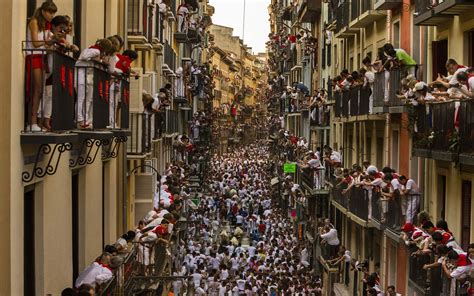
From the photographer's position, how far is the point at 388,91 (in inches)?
940

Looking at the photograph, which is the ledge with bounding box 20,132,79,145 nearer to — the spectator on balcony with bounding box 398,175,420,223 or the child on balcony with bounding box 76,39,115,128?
the child on balcony with bounding box 76,39,115,128

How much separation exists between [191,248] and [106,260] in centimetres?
2750

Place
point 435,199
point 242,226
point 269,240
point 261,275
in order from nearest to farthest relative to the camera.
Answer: point 435,199, point 261,275, point 269,240, point 242,226

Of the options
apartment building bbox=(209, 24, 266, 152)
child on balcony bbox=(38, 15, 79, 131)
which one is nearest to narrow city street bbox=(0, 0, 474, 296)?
child on balcony bbox=(38, 15, 79, 131)

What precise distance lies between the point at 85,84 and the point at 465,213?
29.8 feet

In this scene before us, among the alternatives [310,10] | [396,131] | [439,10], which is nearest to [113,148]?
[439,10]

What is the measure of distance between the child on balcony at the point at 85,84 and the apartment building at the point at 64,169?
0.69 feet

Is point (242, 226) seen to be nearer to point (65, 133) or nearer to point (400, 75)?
point (400, 75)

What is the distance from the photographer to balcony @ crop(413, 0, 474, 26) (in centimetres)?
1772

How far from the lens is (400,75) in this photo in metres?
23.1

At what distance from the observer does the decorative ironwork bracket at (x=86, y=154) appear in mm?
15445

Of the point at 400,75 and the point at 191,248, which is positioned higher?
the point at 400,75

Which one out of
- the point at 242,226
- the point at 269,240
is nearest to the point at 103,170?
the point at 269,240

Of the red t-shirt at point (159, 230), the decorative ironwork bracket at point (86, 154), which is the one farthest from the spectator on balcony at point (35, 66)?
the red t-shirt at point (159, 230)
